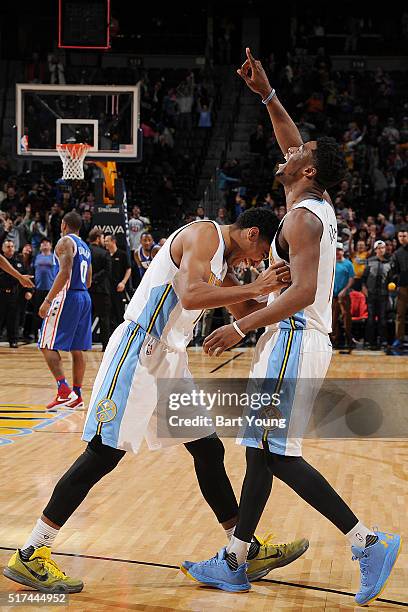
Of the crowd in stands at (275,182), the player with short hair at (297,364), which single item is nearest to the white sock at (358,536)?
the player with short hair at (297,364)

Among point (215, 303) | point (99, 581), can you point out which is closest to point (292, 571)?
point (99, 581)

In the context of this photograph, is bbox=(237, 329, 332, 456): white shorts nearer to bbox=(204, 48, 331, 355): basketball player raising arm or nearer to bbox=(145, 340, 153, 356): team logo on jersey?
bbox=(204, 48, 331, 355): basketball player raising arm

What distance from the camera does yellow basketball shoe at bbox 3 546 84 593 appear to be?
3.83 m

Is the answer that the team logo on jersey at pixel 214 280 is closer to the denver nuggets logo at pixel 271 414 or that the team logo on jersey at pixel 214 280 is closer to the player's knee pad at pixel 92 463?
the denver nuggets logo at pixel 271 414

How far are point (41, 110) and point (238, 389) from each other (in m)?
7.39

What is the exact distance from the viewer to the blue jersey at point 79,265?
8844mm

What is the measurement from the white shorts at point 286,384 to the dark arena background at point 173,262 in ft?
0.80

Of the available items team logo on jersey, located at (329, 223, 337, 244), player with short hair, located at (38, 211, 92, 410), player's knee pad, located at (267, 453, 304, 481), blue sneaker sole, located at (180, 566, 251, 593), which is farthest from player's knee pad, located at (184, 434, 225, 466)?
player with short hair, located at (38, 211, 92, 410)

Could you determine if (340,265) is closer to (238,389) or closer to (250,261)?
(238,389)

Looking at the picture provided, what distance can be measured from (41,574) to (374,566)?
1.35m

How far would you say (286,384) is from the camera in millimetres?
3883

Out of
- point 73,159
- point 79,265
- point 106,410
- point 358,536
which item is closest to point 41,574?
point 106,410

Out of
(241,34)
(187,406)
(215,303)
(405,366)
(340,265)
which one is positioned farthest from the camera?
(241,34)

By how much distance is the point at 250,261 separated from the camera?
4184mm
